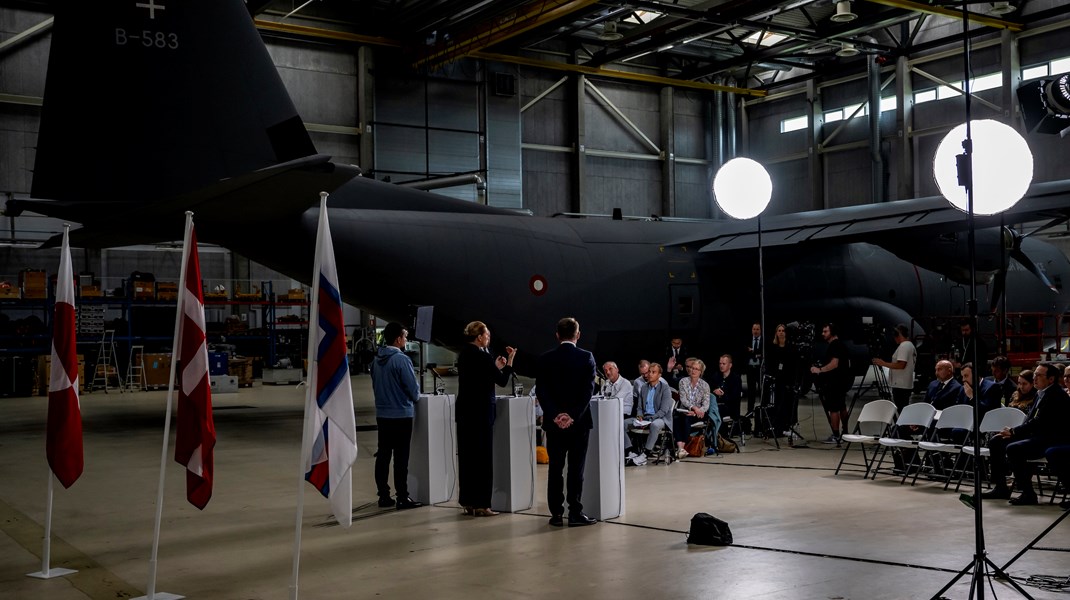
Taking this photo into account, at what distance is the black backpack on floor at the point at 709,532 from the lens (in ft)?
22.2

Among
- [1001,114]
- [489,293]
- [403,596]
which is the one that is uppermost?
[1001,114]

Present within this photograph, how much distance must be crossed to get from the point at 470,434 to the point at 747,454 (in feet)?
16.5

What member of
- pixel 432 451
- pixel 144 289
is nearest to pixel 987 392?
pixel 432 451

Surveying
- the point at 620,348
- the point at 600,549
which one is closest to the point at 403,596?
the point at 600,549

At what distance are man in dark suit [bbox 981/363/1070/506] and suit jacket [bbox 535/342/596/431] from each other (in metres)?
3.78

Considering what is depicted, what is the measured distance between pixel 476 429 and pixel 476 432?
0.09 ft

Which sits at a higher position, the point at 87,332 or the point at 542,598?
the point at 87,332

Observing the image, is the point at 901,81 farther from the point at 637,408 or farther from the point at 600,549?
the point at 600,549

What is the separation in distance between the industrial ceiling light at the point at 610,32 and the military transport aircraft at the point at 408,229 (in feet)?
43.1

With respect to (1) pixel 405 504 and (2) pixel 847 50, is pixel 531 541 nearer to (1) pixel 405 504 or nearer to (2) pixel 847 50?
(1) pixel 405 504

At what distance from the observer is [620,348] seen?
15086 millimetres

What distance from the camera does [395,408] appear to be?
8.28 m

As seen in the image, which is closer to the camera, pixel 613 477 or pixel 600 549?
pixel 600 549

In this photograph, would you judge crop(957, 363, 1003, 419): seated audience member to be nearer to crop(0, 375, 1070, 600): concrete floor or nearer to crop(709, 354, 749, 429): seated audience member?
crop(0, 375, 1070, 600): concrete floor
